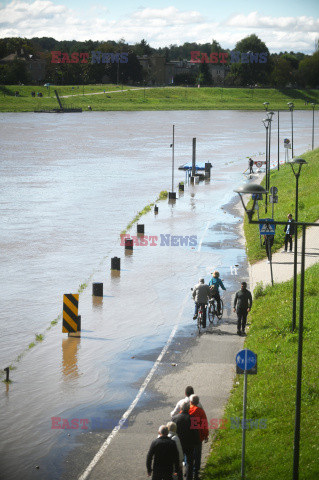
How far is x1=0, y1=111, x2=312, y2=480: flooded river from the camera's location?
43.7ft

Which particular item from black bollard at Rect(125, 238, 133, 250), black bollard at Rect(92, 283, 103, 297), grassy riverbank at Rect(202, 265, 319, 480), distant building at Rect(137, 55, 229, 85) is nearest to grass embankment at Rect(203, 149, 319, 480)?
grassy riverbank at Rect(202, 265, 319, 480)

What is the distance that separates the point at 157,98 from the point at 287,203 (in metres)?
107

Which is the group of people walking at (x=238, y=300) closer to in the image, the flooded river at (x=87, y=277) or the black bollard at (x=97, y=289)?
the flooded river at (x=87, y=277)

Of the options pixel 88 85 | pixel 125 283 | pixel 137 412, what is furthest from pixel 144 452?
pixel 88 85

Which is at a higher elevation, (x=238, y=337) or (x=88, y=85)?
(x=88, y=85)

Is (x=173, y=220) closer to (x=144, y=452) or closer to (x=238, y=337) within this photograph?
(x=238, y=337)

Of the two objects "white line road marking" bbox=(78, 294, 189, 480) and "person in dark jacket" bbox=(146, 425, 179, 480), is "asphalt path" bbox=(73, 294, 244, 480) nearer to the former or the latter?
"white line road marking" bbox=(78, 294, 189, 480)

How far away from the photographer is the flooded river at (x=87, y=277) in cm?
1333

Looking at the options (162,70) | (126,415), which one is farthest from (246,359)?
(162,70)

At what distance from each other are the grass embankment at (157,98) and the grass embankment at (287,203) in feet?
255

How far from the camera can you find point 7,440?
40.2 ft

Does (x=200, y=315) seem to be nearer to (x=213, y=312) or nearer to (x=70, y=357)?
(x=213, y=312)

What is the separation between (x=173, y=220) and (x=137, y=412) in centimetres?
2166

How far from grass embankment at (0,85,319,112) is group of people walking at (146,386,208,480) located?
109547 millimetres
